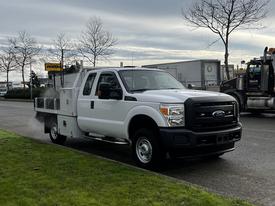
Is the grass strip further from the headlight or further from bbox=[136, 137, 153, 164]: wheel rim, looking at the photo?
the headlight

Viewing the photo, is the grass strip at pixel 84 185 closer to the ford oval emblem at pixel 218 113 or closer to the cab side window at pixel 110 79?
the cab side window at pixel 110 79

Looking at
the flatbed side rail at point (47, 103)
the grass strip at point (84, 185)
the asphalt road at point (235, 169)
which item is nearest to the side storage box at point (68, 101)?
the flatbed side rail at point (47, 103)

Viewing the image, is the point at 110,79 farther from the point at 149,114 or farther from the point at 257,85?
the point at 257,85

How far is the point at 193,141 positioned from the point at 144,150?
106cm

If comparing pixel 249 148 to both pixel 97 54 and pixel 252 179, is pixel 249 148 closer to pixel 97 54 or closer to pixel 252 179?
pixel 252 179

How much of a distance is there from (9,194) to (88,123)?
145 inches

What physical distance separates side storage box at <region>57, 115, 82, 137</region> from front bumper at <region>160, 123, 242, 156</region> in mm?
3134

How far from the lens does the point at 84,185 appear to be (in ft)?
19.0

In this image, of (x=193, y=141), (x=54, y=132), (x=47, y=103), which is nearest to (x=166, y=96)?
(x=193, y=141)

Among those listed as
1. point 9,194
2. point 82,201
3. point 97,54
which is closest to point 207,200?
point 82,201

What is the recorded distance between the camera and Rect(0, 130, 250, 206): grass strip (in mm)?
5035

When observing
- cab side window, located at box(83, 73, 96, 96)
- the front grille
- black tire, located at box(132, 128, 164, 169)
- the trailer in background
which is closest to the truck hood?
the front grille

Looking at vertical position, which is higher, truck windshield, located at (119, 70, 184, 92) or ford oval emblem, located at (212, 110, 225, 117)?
truck windshield, located at (119, 70, 184, 92)

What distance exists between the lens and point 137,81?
322 inches
